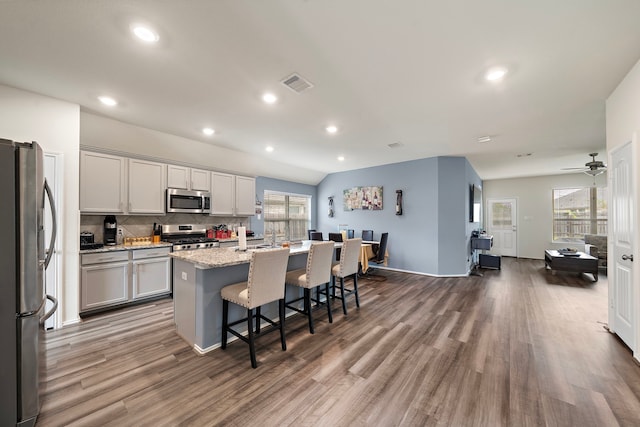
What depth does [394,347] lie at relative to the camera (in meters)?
2.54

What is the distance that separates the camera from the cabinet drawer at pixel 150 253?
3.70 metres

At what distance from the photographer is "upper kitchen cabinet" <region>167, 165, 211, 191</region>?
14.6ft

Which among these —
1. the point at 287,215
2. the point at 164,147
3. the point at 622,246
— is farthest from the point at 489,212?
the point at 164,147

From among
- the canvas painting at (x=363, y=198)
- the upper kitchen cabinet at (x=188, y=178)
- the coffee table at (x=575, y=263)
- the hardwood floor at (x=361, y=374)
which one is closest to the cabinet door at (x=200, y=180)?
the upper kitchen cabinet at (x=188, y=178)

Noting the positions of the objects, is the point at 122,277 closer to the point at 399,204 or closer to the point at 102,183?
the point at 102,183

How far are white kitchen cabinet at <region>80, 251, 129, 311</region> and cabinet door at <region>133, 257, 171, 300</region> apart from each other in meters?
0.12

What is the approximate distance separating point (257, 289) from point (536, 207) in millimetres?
9499

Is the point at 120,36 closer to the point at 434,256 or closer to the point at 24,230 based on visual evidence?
the point at 24,230

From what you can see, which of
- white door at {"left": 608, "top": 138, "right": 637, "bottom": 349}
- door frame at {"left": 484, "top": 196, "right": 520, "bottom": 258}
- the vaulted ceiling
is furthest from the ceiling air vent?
door frame at {"left": 484, "top": 196, "right": 520, "bottom": 258}

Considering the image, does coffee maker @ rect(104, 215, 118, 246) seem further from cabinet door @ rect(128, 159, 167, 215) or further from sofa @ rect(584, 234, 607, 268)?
sofa @ rect(584, 234, 607, 268)

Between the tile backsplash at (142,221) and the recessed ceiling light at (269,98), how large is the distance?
10.2ft

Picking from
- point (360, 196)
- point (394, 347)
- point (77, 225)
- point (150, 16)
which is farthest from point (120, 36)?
point (360, 196)

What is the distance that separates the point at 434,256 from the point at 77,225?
618cm

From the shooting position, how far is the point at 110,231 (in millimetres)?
3805
